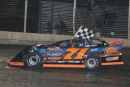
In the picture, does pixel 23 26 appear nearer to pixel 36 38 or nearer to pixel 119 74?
pixel 36 38

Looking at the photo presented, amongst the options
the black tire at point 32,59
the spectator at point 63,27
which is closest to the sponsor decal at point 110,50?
the black tire at point 32,59

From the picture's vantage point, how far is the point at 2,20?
21844 mm

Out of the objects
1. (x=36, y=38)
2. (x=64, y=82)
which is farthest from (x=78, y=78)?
(x=36, y=38)

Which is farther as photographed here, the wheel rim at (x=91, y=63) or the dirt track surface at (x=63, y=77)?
the wheel rim at (x=91, y=63)

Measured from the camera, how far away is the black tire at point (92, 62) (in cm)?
1175

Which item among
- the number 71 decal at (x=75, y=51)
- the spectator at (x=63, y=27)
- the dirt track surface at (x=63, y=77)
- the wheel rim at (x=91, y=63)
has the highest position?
the spectator at (x=63, y=27)

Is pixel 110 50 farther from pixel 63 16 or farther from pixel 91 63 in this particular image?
pixel 63 16

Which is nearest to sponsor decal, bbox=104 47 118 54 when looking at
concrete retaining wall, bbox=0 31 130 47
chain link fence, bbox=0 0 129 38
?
concrete retaining wall, bbox=0 31 130 47

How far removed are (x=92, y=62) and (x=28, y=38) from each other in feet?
34.4

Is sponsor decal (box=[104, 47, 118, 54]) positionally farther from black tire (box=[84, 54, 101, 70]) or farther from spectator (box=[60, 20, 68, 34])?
spectator (box=[60, 20, 68, 34])

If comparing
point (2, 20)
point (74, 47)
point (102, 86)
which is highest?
point (2, 20)

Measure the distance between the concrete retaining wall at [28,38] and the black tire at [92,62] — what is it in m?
9.76

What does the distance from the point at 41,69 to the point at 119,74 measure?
2.98 metres

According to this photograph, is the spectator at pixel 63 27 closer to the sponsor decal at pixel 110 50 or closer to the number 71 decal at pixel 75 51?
the number 71 decal at pixel 75 51
